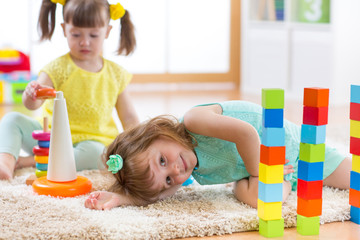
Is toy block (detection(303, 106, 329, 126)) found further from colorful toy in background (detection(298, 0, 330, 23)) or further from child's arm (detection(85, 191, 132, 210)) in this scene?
colorful toy in background (detection(298, 0, 330, 23))

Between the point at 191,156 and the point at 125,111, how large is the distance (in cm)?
59

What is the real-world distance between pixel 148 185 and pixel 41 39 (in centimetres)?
83

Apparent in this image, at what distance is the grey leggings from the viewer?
1.61 meters

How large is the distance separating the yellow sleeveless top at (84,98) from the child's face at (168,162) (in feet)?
1.81

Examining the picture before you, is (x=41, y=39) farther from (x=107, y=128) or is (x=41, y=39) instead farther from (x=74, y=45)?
(x=107, y=128)

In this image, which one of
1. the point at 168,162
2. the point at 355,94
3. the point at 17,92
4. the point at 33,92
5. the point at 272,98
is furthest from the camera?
the point at 17,92

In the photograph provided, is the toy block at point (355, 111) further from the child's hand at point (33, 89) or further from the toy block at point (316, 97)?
the child's hand at point (33, 89)

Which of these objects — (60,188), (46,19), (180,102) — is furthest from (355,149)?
(180,102)

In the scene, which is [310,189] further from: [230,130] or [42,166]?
[42,166]

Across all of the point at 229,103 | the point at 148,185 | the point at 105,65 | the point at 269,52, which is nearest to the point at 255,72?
the point at 269,52

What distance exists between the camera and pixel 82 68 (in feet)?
5.82

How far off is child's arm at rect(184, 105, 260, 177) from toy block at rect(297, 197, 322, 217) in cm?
20

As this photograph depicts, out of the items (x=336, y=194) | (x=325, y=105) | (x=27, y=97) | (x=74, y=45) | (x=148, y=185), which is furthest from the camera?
(x=74, y=45)

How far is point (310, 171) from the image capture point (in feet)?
3.43
